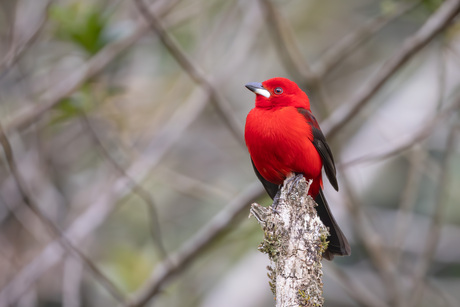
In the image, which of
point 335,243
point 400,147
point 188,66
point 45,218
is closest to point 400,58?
point 400,147

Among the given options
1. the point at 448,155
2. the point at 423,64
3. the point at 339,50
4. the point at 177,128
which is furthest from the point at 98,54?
the point at 423,64

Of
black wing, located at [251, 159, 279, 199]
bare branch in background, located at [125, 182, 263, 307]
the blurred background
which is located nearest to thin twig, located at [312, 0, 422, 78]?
the blurred background

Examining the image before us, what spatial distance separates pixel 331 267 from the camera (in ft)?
20.2

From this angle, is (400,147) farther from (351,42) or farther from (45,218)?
(45,218)

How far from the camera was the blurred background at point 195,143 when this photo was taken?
4.78m

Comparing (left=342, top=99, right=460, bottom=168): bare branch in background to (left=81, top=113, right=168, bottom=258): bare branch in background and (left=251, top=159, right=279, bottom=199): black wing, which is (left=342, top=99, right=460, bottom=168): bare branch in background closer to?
(left=251, top=159, right=279, bottom=199): black wing

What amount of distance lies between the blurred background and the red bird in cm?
59

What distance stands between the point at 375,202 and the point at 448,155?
3981 mm

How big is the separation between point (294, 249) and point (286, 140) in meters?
1.15

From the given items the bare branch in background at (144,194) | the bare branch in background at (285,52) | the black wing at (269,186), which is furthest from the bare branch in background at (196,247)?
the bare branch in background at (285,52)

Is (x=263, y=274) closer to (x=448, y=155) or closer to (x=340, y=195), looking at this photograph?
(x=340, y=195)

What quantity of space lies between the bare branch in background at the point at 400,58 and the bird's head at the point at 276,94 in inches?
23.5

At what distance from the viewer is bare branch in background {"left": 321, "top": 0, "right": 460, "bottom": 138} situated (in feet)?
13.2

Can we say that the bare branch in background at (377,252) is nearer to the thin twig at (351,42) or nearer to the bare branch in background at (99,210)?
the thin twig at (351,42)
